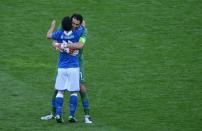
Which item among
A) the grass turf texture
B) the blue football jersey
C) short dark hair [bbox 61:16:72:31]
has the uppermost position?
short dark hair [bbox 61:16:72:31]

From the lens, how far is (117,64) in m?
16.6

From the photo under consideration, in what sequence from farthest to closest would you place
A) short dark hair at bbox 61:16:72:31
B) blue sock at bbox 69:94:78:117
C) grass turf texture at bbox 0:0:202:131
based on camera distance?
grass turf texture at bbox 0:0:202:131
blue sock at bbox 69:94:78:117
short dark hair at bbox 61:16:72:31

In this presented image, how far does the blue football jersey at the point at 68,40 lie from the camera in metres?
11.7

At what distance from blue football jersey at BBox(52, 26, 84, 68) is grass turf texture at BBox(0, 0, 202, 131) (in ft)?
3.41

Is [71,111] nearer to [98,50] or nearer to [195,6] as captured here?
Answer: [98,50]

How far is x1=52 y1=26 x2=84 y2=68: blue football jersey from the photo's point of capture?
11734mm

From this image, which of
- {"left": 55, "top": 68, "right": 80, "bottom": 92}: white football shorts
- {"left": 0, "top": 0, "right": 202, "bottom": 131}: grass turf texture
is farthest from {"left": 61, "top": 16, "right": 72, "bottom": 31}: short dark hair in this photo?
{"left": 0, "top": 0, "right": 202, "bottom": 131}: grass turf texture

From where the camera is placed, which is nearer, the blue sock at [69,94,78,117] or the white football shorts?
the white football shorts

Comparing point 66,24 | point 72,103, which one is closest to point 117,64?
A: point 72,103

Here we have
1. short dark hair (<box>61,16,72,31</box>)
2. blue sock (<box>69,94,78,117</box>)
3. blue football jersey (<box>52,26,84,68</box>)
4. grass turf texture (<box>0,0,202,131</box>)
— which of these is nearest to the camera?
short dark hair (<box>61,16,72,31</box>)

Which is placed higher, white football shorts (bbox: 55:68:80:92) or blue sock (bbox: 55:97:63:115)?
white football shorts (bbox: 55:68:80:92)

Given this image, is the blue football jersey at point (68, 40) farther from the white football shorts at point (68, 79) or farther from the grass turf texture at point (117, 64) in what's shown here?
the grass turf texture at point (117, 64)

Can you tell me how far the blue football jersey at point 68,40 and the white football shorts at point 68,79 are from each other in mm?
84

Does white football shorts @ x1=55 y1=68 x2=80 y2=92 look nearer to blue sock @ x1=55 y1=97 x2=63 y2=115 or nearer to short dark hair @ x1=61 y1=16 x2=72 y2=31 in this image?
blue sock @ x1=55 y1=97 x2=63 y2=115
